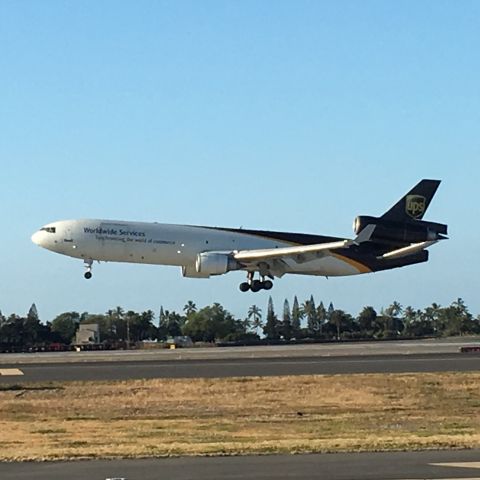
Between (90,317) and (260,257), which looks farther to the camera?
(90,317)

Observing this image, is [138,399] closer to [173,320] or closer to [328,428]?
[328,428]

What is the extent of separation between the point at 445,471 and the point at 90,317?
152m

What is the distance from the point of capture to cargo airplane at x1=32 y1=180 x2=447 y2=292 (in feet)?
206

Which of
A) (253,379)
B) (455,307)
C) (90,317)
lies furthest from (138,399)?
(90,317)

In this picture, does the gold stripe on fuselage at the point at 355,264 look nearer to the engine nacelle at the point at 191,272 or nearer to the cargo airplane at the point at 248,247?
the cargo airplane at the point at 248,247

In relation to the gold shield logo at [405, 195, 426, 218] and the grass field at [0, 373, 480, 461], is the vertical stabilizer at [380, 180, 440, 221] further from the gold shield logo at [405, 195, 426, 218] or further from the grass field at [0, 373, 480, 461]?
the grass field at [0, 373, 480, 461]

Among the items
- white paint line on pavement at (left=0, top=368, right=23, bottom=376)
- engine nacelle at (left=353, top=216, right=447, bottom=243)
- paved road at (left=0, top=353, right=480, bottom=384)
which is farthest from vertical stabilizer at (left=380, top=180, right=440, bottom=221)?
white paint line on pavement at (left=0, top=368, right=23, bottom=376)

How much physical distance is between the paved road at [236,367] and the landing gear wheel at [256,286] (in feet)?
76.8

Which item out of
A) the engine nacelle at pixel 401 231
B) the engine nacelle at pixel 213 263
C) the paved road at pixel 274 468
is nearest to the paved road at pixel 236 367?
the paved road at pixel 274 468

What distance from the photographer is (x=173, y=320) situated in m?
154

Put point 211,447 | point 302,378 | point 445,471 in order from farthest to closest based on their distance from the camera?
1. point 302,378
2. point 211,447
3. point 445,471

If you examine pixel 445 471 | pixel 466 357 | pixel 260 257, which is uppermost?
pixel 260 257

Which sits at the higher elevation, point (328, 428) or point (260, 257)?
point (260, 257)

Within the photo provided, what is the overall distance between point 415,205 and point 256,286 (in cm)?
1265
